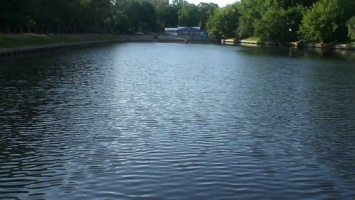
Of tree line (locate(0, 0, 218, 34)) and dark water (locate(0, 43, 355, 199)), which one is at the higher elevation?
tree line (locate(0, 0, 218, 34))

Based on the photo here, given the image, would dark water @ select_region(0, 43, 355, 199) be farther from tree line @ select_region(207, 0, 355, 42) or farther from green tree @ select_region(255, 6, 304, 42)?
green tree @ select_region(255, 6, 304, 42)

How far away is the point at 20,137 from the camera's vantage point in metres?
18.1

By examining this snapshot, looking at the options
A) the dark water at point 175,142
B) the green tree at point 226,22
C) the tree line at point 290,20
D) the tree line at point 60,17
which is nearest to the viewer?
the dark water at point 175,142

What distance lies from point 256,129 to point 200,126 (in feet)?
7.52

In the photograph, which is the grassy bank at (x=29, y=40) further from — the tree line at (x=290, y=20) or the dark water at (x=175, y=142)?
the tree line at (x=290, y=20)

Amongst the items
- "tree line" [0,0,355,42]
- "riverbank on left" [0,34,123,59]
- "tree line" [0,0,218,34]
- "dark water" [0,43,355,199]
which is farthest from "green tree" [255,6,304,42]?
"dark water" [0,43,355,199]

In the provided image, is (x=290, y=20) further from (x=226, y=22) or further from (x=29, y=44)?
(x=29, y=44)

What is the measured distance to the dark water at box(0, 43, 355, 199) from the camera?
12977mm

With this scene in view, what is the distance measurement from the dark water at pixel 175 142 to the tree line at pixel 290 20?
69199mm

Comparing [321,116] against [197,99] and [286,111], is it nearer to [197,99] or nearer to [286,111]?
[286,111]

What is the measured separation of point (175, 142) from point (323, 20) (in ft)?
306

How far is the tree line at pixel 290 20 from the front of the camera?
339 ft

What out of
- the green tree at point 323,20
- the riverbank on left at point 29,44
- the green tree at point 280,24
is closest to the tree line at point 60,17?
the riverbank on left at point 29,44

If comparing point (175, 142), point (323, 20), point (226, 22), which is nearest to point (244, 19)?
point (226, 22)
